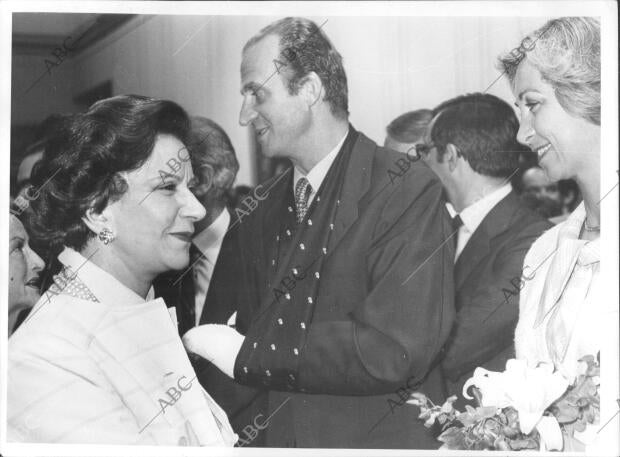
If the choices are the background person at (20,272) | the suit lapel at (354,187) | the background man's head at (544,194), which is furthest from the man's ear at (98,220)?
the background man's head at (544,194)

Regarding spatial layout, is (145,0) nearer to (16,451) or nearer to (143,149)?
(143,149)

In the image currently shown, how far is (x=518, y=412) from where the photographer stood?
2248 mm

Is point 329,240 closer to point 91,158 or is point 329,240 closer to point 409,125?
point 409,125

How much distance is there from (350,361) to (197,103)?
90 centimetres

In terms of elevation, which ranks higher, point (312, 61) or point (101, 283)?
point (312, 61)

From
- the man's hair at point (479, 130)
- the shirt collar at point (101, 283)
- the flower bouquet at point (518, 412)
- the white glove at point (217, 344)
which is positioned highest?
the man's hair at point (479, 130)

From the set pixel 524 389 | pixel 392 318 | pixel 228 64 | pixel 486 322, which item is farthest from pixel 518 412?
pixel 228 64

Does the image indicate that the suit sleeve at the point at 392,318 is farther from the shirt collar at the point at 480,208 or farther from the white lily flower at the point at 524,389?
the white lily flower at the point at 524,389

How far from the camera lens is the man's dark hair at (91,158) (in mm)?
2279

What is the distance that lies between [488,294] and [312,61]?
2.88ft

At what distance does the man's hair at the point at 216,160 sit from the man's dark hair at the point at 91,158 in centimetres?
6

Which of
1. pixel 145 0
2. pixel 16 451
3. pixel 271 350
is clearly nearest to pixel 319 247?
pixel 271 350

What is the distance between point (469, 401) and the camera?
226cm

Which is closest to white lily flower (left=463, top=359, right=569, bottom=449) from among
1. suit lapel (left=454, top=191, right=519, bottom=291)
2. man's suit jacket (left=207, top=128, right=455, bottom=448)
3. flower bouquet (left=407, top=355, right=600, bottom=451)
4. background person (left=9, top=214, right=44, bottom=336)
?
flower bouquet (left=407, top=355, right=600, bottom=451)
